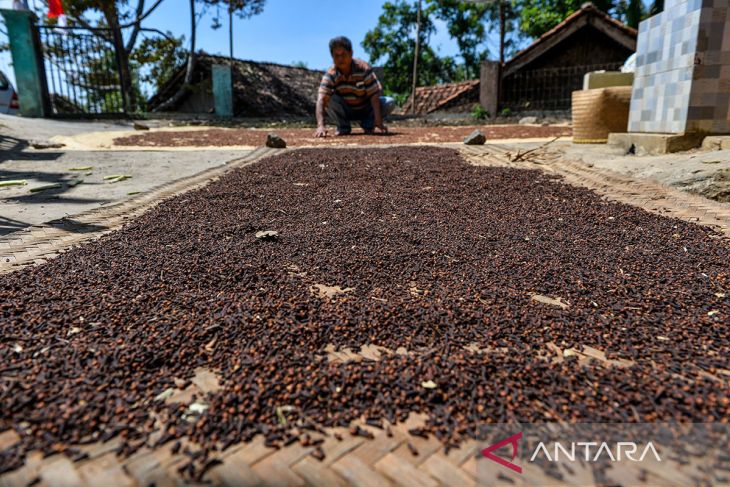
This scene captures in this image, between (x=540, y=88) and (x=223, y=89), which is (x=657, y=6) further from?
(x=223, y=89)

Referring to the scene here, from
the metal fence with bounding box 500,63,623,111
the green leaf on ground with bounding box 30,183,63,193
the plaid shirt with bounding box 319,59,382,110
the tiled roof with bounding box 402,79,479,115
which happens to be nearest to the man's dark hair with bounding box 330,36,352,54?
the plaid shirt with bounding box 319,59,382,110

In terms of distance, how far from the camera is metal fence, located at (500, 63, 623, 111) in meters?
14.1

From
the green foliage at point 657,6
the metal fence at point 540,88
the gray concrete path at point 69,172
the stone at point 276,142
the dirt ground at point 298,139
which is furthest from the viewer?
the green foliage at point 657,6

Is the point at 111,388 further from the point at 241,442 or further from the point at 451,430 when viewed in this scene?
the point at 451,430

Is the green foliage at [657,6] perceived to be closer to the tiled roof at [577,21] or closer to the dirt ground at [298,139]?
the tiled roof at [577,21]

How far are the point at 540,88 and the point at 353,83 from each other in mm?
7963

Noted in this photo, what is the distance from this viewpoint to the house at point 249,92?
14914 millimetres

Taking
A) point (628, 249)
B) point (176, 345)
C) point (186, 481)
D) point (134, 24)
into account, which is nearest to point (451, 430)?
point (186, 481)

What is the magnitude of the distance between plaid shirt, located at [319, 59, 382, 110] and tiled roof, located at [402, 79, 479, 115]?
7.09 meters

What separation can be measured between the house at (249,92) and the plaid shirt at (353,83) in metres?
6.56

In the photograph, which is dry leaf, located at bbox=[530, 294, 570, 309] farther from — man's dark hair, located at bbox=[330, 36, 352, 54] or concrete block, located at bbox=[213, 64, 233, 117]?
concrete block, located at bbox=[213, 64, 233, 117]

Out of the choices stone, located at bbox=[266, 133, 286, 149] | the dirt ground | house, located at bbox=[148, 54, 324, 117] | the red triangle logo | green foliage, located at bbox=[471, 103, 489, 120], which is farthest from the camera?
house, located at bbox=[148, 54, 324, 117]

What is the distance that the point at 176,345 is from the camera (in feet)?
5.71

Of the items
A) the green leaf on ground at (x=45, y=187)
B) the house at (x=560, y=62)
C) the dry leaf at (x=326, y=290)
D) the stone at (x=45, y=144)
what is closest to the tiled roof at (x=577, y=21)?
the house at (x=560, y=62)
